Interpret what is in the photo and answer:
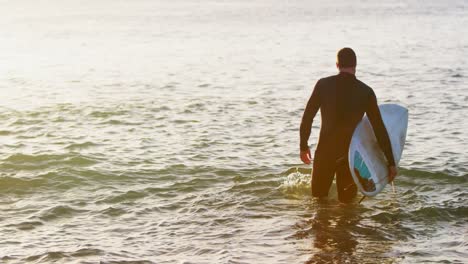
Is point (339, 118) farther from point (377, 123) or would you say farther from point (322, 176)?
point (322, 176)

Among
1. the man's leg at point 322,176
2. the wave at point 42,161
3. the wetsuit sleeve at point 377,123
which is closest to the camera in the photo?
the wetsuit sleeve at point 377,123

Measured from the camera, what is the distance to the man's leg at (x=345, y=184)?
35.2ft

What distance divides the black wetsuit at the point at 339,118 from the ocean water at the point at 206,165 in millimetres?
894

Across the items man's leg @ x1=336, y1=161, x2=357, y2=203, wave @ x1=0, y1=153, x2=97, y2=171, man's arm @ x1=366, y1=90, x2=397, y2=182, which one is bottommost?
wave @ x1=0, y1=153, x2=97, y2=171

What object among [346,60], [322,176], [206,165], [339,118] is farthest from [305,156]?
[206,165]

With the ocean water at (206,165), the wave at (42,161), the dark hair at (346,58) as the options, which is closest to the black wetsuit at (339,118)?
the dark hair at (346,58)

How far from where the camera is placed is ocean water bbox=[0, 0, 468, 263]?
10.2 metres

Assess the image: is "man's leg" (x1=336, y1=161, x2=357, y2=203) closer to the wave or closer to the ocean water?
the ocean water

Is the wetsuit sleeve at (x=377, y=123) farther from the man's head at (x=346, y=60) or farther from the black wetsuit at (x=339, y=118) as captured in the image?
the man's head at (x=346, y=60)

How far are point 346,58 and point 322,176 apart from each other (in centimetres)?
165

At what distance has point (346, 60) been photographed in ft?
33.8

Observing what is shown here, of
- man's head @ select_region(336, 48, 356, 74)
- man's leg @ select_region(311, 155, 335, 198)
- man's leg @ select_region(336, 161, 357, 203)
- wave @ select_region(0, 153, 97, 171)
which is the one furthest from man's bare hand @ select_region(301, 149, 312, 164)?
wave @ select_region(0, 153, 97, 171)

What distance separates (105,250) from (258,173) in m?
4.68

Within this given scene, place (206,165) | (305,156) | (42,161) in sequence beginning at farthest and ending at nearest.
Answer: (42,161) < (206,165) < (305,156)
